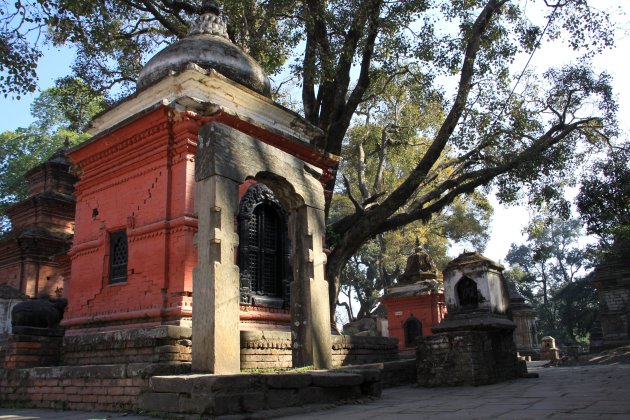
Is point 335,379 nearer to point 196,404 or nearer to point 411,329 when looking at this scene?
point 196,404

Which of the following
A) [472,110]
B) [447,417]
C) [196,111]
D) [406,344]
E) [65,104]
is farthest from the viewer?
[406,344]

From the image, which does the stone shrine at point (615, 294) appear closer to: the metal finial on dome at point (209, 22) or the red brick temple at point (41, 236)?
the metal finial on dome at point (209, 22)

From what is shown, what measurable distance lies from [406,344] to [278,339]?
13064mm

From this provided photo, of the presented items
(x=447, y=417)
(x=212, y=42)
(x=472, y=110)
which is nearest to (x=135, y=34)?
(x=212, y=42)

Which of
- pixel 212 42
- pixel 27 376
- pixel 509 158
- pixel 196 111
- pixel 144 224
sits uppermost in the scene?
pixel 212 42

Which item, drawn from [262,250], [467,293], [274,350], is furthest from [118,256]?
[467,293]

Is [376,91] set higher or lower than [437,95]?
higher

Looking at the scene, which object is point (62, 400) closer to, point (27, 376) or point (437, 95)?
point (27, 376)

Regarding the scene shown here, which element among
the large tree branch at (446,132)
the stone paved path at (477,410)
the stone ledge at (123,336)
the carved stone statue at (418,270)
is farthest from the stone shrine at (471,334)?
the carved stone statue at (418,270)

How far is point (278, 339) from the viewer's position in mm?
7121

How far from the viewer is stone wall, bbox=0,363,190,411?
5.64 meters

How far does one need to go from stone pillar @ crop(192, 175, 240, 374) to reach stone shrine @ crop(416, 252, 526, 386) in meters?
5.06

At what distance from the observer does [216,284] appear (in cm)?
514

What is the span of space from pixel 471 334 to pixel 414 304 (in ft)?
34.7
